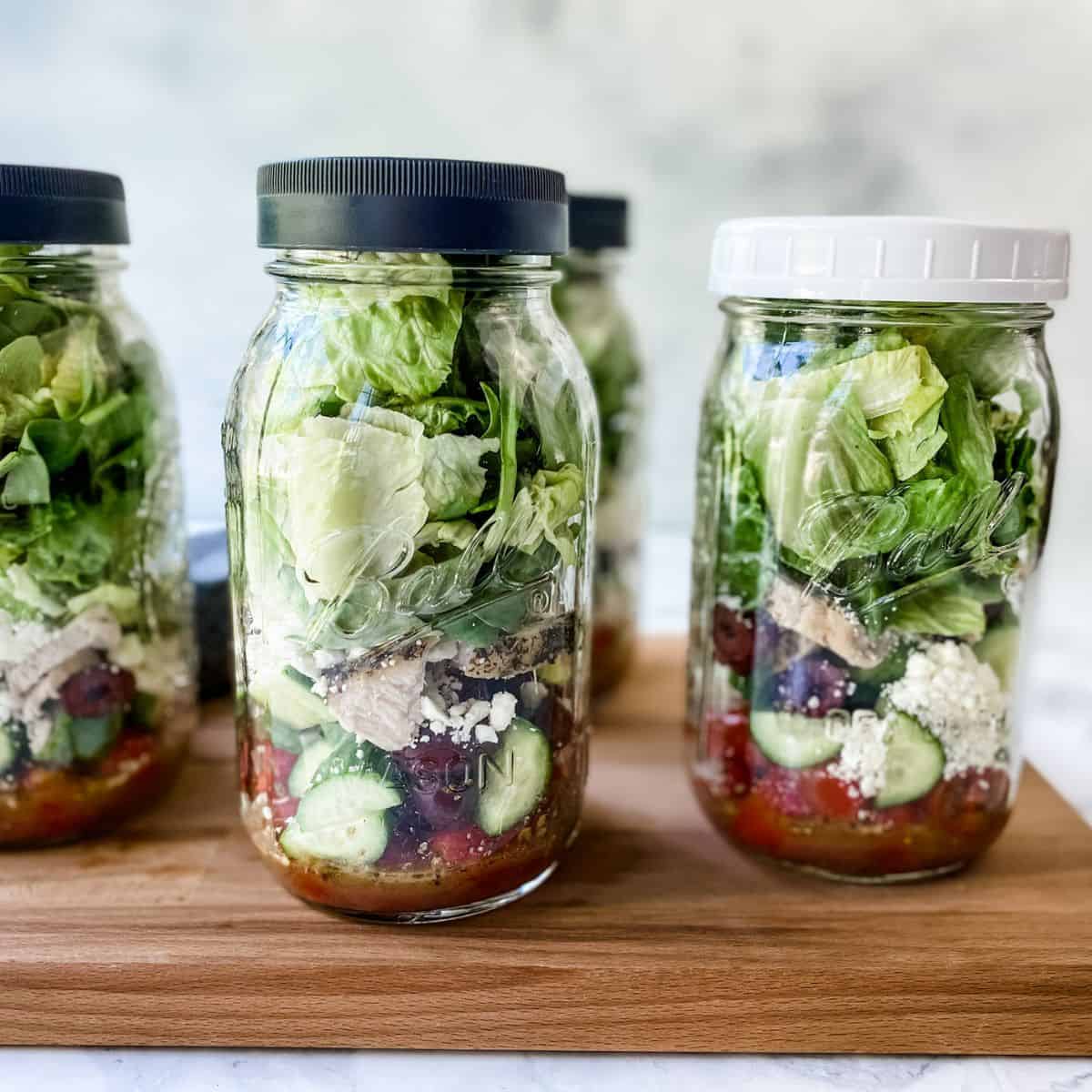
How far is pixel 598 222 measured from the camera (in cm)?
94

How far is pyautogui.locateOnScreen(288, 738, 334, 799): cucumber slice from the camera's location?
63 centimetres

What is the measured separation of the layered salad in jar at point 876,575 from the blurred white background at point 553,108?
0.59 meters

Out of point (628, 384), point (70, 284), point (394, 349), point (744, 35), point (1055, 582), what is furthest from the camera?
point (1055, 582)

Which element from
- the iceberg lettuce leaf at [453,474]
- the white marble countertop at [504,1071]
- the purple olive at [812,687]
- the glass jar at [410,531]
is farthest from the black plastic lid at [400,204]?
the white marble countertop at [504,1071]

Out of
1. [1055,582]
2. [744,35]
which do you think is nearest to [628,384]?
[744,35]

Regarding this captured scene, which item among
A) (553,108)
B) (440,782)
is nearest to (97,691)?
(440,782)

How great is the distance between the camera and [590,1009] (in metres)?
0.63

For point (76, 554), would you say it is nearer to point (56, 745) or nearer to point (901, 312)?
point (56, 745)

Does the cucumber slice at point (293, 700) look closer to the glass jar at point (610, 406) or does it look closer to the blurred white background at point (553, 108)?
the glass jar at point (610, 406)

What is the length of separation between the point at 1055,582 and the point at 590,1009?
107cm

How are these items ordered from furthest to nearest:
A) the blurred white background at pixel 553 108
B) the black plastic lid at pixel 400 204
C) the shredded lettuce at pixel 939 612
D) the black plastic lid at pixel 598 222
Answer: the blurred white background at pixel 553 108
the black plastic lid at pixel 598 222
the shredded lettuce at pixel 939 612
the black plastic lid at pixel 400 204

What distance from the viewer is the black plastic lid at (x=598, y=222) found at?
3.04ft

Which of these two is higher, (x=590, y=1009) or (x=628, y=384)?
(x=628, y=384)

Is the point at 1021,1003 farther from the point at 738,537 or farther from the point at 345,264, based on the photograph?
the point at 345,264
